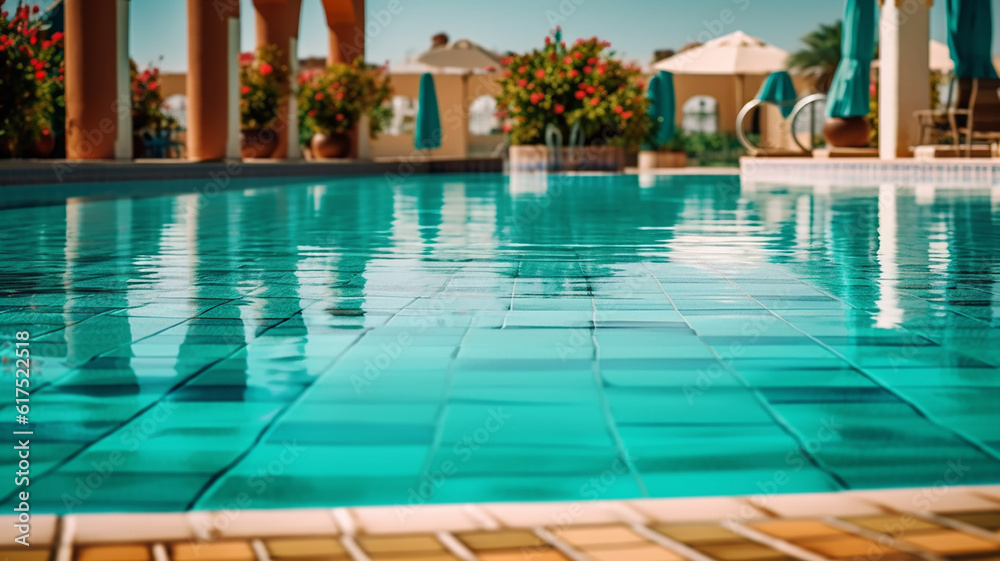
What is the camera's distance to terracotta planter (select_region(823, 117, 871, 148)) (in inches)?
569

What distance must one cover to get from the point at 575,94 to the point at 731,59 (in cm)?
538

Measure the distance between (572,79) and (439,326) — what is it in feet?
52.9

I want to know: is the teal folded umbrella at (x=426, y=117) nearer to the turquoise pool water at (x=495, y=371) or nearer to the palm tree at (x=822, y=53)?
the palm tree at (x=822, y=53)

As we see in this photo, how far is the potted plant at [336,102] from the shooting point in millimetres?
18344

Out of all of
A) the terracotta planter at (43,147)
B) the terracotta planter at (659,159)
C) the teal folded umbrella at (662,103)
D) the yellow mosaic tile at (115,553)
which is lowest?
the yellow mosaic tile at (115,553)

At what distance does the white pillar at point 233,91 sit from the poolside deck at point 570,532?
1370 centimetres

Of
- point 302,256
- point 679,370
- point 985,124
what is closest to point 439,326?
point 679,370

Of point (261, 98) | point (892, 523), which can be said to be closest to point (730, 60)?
point (261, 98)

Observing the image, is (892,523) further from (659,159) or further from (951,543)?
(659,159)

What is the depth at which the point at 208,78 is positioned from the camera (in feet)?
46.3

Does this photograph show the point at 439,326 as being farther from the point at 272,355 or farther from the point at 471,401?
the point at 471,401

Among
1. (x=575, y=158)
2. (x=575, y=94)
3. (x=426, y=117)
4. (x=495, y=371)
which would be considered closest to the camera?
(x=495, y=371)

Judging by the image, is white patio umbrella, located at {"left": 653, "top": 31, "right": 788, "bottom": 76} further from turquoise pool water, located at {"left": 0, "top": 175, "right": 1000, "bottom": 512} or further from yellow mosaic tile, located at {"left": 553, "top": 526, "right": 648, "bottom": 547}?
yellow mosaic tile, located at {"left": 553, "top": 526, "right": 648, "bottom": 547}

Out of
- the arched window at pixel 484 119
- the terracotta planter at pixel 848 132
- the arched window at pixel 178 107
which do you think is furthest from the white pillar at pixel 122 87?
the arched window at pixel 484 119
